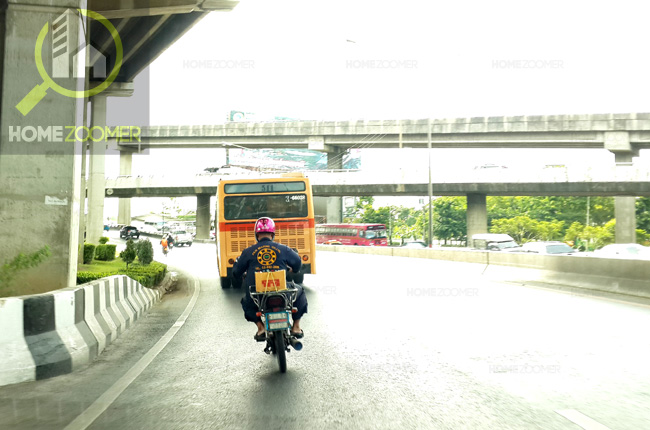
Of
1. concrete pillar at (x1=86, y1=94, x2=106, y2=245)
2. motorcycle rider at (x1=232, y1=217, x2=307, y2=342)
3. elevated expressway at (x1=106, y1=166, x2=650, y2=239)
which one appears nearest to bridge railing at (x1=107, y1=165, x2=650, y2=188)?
elevated expressway at (x1=106, y1=166, x2=650, y2=239)

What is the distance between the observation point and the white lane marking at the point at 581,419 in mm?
4320

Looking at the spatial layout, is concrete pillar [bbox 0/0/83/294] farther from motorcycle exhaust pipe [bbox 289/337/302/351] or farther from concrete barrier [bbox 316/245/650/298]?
concrete barrier [bbox 316/245/650/298]

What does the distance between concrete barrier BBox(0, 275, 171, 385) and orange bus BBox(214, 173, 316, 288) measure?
785cm

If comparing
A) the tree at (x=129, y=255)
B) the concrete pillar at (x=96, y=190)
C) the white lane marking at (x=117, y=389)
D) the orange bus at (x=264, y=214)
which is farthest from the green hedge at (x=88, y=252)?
the white lane marking at (x=117, y=389)

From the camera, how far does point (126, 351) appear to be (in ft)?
24.7

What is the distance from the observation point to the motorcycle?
6184mm

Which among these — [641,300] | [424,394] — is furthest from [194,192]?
[424,394]

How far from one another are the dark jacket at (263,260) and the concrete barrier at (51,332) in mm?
1761

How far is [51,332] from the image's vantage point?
6.31m

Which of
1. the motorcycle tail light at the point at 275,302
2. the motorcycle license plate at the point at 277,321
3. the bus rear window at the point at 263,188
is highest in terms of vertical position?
the bus rear window at the point at 263,188

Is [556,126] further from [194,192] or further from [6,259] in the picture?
[6,259]

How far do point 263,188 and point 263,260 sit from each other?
10081 mm

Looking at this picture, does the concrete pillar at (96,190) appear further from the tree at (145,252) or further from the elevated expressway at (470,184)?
the elevated expressway at (470,184)

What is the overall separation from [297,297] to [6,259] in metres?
4.45
